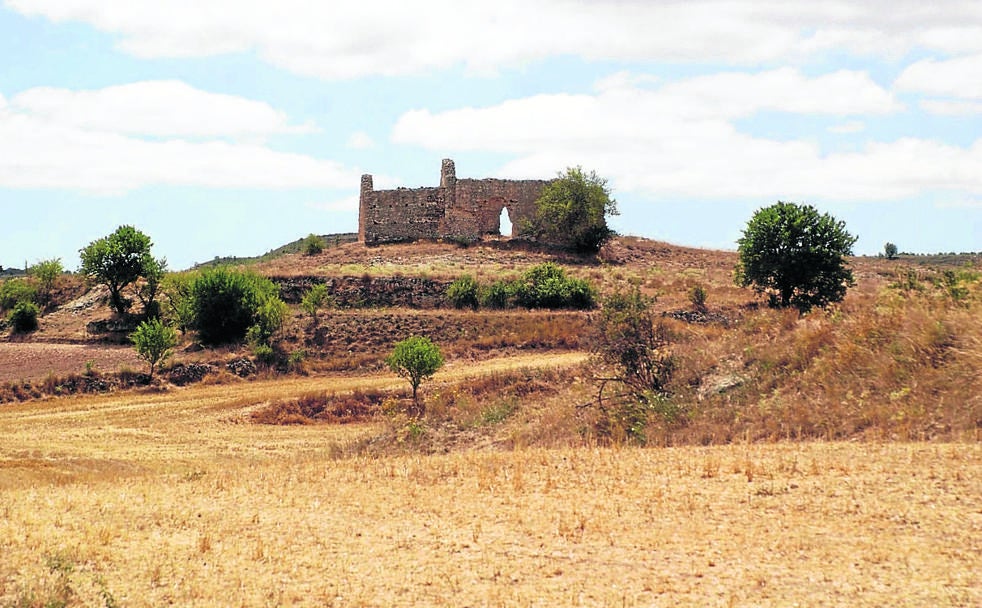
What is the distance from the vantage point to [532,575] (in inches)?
357

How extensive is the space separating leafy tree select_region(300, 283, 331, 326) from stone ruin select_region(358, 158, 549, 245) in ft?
33.9

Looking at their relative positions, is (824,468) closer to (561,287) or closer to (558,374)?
(558,374)

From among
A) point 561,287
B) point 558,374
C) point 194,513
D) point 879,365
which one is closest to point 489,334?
point 561,287

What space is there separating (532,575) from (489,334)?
3093 centimetres

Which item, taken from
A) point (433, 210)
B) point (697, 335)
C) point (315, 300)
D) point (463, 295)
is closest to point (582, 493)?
point (697, 335)

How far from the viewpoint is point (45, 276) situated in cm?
5306

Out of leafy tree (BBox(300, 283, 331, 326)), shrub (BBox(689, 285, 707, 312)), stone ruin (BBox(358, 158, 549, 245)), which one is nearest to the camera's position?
shrub (BBox(689, 285, 707, 312))

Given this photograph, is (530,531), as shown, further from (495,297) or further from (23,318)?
(23,318)

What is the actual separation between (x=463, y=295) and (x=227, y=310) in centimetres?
1054

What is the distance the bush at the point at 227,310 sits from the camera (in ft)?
134

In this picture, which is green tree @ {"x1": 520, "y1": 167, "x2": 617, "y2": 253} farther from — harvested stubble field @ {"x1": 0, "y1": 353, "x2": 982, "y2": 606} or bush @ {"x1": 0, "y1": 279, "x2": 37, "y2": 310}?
harvested stubble field @ {"x1": 0, "y1": 353, "x2": 982, "y2": 606}

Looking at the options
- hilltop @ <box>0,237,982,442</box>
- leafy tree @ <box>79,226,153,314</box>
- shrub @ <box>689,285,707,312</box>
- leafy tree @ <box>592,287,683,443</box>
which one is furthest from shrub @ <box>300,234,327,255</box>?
leafy tree @ <box>592,287,683,443</box>

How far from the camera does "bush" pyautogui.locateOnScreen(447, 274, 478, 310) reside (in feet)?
144

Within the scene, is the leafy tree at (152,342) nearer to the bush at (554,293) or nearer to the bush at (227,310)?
the bush at (227,310)
